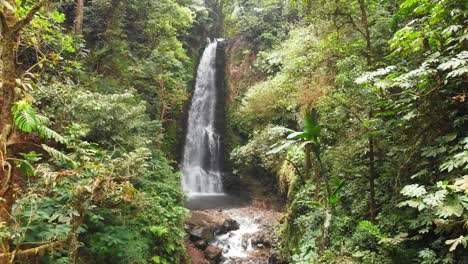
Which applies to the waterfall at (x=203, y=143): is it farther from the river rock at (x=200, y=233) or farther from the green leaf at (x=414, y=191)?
the green leaf at (x=414, y=191)

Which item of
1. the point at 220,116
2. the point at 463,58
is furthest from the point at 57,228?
the point at 220,116

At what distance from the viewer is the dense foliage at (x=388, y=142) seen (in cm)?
414

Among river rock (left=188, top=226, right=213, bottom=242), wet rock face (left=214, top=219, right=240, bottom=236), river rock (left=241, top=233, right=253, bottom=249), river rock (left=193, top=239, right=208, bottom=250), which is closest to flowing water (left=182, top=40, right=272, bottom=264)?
wet rock face (left=214, top=219, right=240, bottom=236)

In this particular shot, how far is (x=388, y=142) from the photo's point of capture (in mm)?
5918

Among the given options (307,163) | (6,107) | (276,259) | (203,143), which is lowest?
(276,259)

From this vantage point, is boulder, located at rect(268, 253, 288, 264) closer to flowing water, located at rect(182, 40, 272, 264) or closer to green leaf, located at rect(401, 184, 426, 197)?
flowing water, located at rect(182, 40, 272, 264)

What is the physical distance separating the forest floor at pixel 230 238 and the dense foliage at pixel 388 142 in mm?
1030

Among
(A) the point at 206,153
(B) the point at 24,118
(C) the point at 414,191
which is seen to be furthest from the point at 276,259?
(A) the point at 206,153

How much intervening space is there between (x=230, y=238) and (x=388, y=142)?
668 centimetres

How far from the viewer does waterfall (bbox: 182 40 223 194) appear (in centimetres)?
1719

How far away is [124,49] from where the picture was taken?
1239 centimetres

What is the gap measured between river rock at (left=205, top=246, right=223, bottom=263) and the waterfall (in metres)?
6.51

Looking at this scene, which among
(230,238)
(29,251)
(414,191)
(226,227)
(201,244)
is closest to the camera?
(29,251)

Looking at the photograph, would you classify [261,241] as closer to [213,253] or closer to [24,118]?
[213,253]
